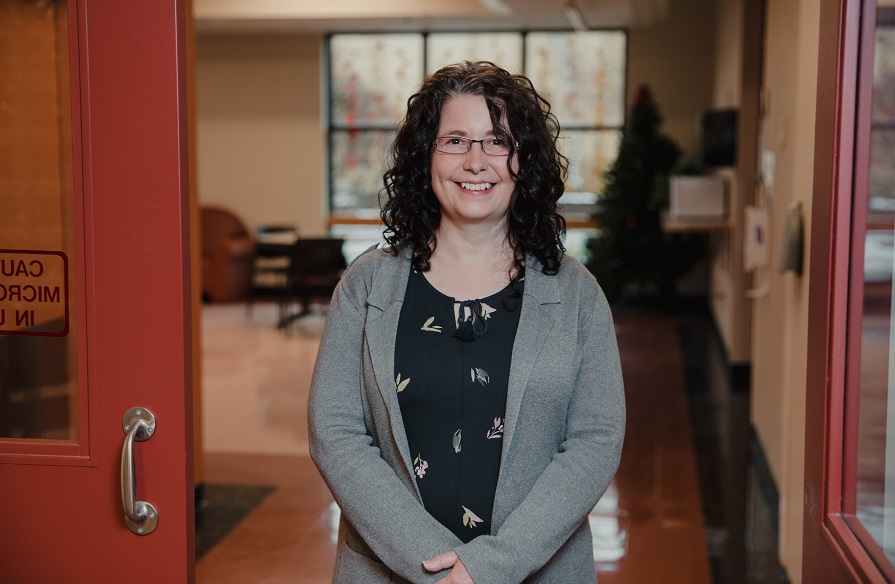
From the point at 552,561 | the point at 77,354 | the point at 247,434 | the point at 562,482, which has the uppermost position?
→ the point at 77,354

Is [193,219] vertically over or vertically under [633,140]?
under

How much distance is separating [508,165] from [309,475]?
3.79 metres

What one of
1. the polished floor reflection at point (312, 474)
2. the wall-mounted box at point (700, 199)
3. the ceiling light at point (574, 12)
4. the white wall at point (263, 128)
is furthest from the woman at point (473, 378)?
the white wall at point (263, 128)

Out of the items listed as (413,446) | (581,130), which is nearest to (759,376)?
(413,446)

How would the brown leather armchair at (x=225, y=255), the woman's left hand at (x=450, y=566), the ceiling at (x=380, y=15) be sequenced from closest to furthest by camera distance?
the woman's left hand at (x=450, y=566)
the ceiling at (x=380, y=15)
the brown leather armchair at (x=225, y=255)

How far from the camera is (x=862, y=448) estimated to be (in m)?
1.92

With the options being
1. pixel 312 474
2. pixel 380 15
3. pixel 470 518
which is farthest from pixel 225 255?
pixel 470 518

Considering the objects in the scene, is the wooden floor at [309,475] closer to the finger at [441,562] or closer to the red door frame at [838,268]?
the red door frame at [838,268]

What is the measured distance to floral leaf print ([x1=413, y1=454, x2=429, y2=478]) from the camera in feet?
6.02

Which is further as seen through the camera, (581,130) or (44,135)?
(581,130)

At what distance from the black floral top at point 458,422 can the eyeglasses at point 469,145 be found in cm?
34

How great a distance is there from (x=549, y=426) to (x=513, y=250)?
0.35m

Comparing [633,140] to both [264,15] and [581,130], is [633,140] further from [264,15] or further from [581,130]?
[264,15]

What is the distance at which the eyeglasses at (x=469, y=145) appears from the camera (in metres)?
1.86
